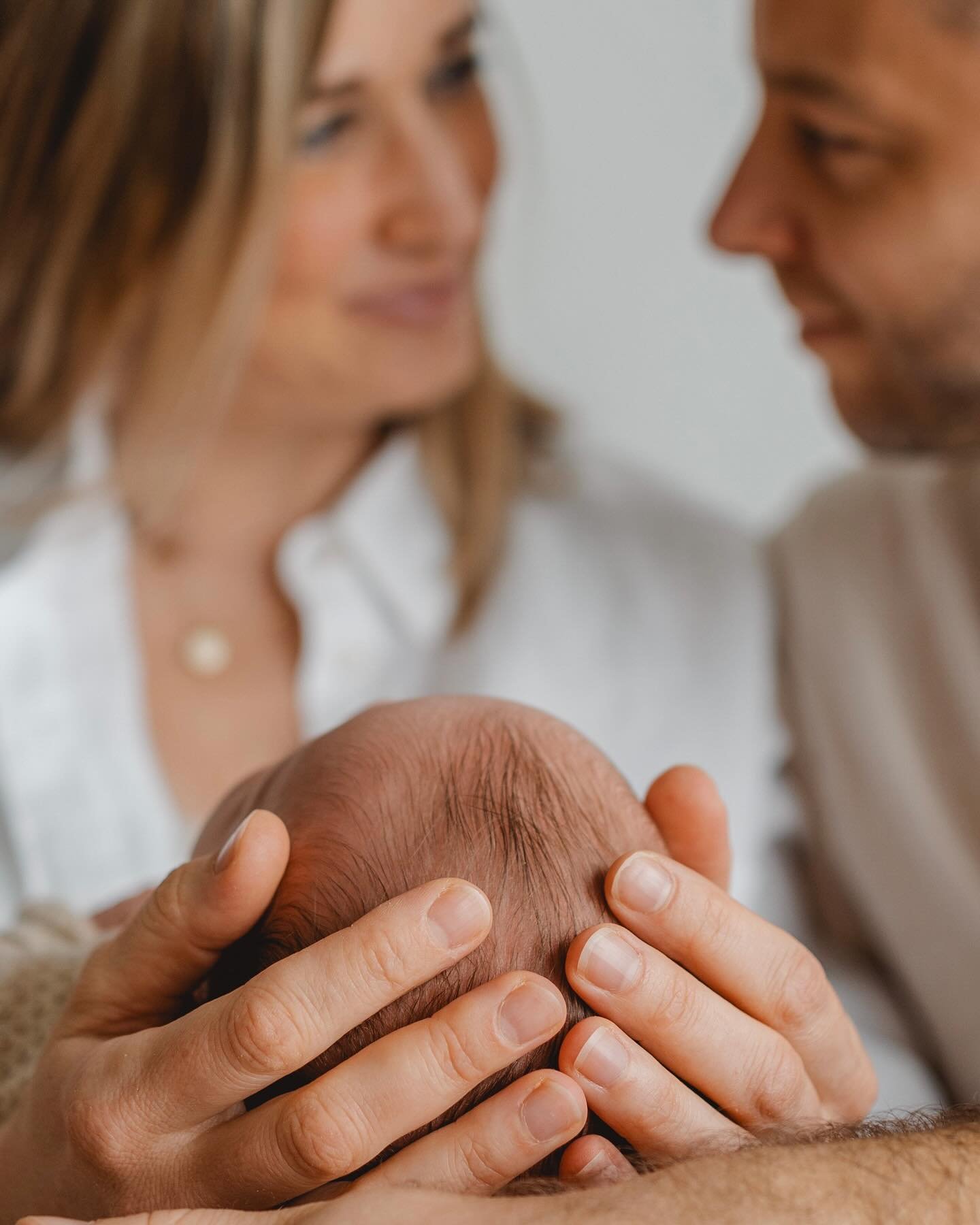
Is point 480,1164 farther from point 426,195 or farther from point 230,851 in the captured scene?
point 426,195

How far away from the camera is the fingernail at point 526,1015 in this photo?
634 millimetres

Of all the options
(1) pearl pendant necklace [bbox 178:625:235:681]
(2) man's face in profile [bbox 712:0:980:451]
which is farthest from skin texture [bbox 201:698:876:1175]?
(1) pearl pendant necklace [bbox 178:625:235:681]

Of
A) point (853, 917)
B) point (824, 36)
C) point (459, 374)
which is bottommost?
point (853, 917)

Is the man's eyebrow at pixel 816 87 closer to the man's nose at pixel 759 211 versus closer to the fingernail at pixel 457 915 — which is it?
the man's nose at pixel 759 211

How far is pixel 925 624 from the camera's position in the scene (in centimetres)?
149

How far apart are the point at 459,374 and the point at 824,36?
65 cm

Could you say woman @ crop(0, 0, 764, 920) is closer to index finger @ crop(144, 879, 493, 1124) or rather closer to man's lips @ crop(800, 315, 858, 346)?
man's lips @ crop(800, 315, 858, 346)

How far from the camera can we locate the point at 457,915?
0.64 meters

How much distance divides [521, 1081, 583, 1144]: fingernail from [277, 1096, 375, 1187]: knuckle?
0.08 m

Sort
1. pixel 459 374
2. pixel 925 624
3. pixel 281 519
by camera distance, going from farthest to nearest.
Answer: pixel 281 519 → pixel 459 374 → pixel 925 624

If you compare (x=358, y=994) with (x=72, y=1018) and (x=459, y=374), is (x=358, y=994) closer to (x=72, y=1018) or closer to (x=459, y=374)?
(x=72, y=1018)

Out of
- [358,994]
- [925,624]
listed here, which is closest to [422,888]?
[358,994]

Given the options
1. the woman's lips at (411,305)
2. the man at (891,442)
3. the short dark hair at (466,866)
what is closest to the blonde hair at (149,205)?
the woman's lips at (411,305)

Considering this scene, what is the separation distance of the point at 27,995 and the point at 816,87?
104cm
